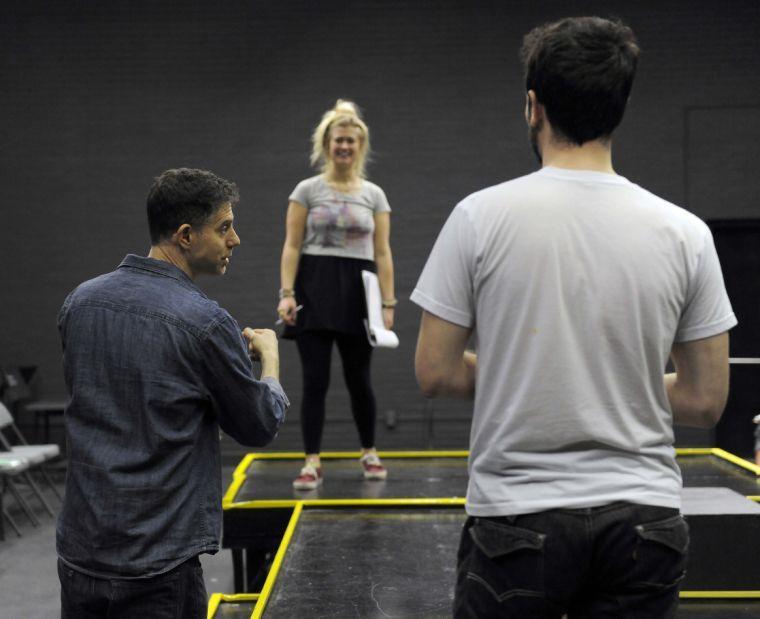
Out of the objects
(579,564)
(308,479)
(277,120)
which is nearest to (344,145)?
(308,479)

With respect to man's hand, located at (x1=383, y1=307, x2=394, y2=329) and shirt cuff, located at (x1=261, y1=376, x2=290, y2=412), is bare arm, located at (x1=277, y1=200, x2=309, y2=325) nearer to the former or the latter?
man's hand, located at (x1=383, y1=307, x2=394, y2=329)

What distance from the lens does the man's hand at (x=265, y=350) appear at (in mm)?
1838

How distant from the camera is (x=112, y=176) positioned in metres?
7.06

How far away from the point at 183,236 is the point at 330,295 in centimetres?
202

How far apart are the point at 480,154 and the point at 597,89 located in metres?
5.93

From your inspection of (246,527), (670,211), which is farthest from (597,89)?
(246,527)

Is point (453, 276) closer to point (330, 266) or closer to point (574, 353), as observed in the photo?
point (574, 353)

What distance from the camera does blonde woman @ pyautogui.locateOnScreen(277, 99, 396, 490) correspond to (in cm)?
377

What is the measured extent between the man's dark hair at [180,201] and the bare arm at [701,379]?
92 centimetres

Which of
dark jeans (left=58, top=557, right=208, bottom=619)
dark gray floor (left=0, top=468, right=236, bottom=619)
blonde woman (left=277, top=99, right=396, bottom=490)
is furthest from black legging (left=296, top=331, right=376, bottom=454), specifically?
dark jeans (left=58, top=557, right=208, bottom=619)

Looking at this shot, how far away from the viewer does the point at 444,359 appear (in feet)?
4.16

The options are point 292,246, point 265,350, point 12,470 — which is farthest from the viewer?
point 12,470

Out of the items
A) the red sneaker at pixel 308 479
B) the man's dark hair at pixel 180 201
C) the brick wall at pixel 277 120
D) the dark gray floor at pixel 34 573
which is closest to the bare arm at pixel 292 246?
the red sneaker at pixel 308 479

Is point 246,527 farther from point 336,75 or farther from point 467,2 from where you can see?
point 467,2
